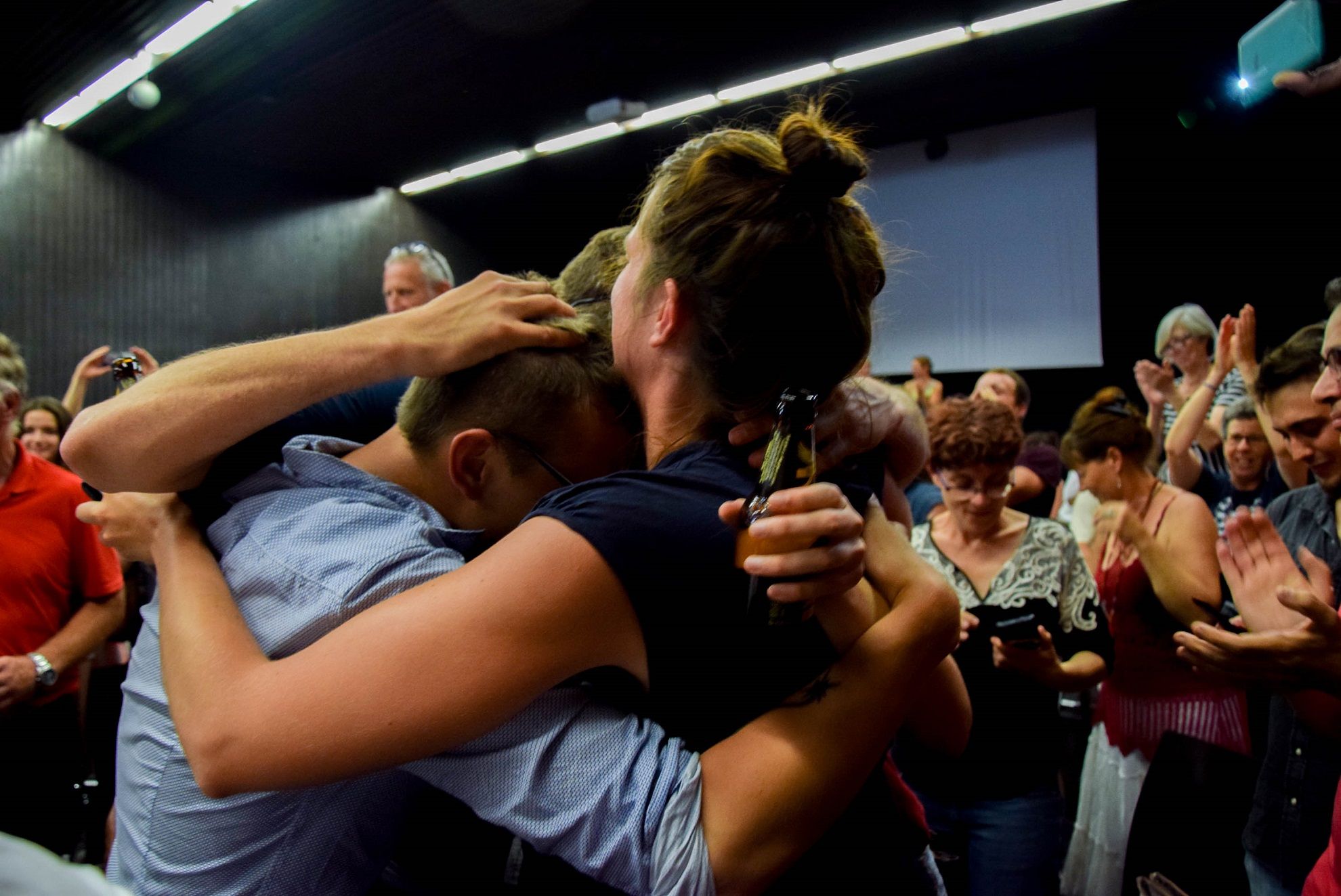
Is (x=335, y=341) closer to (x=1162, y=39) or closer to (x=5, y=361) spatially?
(x=5, y=361)

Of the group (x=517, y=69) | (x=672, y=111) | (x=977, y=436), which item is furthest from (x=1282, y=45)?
(x=672, y=111)

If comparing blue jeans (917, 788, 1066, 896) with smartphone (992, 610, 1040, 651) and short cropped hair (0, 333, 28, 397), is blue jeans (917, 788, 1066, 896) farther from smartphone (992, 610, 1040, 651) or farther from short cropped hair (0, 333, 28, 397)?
short cropped hair (0, 333, 28, 397)

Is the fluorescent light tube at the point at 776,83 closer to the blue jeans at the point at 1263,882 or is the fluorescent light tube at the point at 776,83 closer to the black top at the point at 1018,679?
the black top at the point at 1018,679

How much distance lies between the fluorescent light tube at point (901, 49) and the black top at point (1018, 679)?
5.49 meters

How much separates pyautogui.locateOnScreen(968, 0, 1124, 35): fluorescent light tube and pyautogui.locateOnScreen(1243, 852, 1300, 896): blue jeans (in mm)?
6074

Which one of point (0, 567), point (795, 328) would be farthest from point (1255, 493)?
point (0, 567)

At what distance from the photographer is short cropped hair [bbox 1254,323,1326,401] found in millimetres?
2016

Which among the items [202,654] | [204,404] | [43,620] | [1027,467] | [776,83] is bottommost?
[43,620]

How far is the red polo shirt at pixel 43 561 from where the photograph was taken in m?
2.52

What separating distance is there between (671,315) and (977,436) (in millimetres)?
1752

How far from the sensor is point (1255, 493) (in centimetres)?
347

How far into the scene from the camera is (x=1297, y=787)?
6.12ft

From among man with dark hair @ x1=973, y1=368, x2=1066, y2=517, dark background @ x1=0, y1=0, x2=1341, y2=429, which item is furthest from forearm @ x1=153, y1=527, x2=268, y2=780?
dark background @ x1=0, y1=0, x2=1341, y2=429

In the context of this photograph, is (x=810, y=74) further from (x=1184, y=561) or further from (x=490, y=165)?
(x=1184, y=561)
